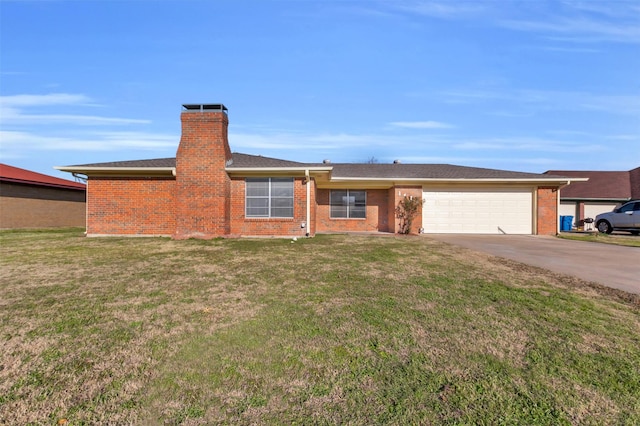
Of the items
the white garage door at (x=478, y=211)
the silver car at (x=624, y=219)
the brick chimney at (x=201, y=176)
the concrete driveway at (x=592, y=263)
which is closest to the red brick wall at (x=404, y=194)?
the white garage door at (x=478, y=211)

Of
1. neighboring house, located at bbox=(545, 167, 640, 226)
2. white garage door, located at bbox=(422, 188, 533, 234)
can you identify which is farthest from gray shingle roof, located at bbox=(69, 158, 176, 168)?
neighboring house, located at bbox=(545, 167, 640, 226)

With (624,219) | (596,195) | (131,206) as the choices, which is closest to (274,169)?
(131,206)

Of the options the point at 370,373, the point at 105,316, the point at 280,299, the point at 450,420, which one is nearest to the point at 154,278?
the point at 105,316

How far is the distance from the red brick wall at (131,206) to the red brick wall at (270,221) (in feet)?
8.13

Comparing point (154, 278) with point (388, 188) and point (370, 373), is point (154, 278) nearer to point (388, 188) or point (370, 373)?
point (370, 373)

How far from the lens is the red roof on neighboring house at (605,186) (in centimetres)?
2181

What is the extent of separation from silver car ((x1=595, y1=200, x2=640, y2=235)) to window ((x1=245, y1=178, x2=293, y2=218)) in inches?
688

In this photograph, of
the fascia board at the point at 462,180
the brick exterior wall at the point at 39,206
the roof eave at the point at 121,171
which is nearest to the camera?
the roof eave at the point at 121,171

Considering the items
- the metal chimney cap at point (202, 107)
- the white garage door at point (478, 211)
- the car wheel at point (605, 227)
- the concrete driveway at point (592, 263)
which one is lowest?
the concrete driveway at point (592, 263)

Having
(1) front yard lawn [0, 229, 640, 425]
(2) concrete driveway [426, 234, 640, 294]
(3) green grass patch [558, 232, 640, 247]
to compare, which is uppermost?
(3) green grass patch [558, 232, 640, 247]

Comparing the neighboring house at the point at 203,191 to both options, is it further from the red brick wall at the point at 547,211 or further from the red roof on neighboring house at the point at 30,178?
the red roof on neighboring house at the point at 30,178

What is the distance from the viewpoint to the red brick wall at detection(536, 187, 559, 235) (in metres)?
15.2

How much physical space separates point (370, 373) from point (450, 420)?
2.19ft

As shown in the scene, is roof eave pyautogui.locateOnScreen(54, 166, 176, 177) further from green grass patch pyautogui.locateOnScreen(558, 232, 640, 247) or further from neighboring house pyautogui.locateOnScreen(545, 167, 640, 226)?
neighboring house pyautogui.locateOnScreen(545, 167, 640, 226)
